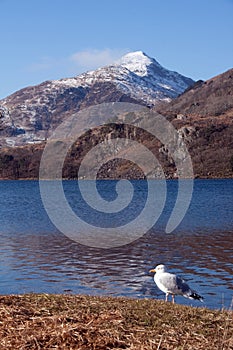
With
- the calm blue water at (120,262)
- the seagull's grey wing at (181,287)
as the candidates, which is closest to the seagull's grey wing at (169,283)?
the seagull's grey wing at (181,287)

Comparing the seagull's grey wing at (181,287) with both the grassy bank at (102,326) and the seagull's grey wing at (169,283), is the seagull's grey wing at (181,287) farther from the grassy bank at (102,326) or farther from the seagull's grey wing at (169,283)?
the grassy bank at (102,326)

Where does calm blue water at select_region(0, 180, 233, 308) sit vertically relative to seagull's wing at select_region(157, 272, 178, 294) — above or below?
below

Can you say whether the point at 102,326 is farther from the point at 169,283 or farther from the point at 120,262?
the point at 120,262

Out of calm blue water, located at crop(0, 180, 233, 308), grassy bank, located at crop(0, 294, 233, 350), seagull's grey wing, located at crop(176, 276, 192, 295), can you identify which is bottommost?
calm blue water, located at crop(0, 180, 233, 308)

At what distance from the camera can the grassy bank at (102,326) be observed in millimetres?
9648

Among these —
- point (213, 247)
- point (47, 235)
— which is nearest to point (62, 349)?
point (213, 247)

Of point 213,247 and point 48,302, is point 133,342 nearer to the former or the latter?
point 48,302

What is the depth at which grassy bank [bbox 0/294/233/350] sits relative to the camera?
9.65m

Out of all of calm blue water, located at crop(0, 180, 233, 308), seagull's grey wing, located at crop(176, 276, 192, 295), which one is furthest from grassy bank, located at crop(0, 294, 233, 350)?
calm blue water, located at crop(0, 180, 233, 308)

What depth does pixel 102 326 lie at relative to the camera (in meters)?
10.7

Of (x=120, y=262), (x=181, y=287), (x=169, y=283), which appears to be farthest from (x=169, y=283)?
(x=120, y=262)

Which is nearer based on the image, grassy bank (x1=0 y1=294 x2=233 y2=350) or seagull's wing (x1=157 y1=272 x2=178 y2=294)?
grassy bank (x1=0 y1=294 x2=233 y2=350)

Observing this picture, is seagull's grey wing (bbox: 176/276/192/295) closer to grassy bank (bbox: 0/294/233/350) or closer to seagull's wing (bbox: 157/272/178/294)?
seagull's wing (bbox: 157/272/178/294)

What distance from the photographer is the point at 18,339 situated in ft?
31.8
